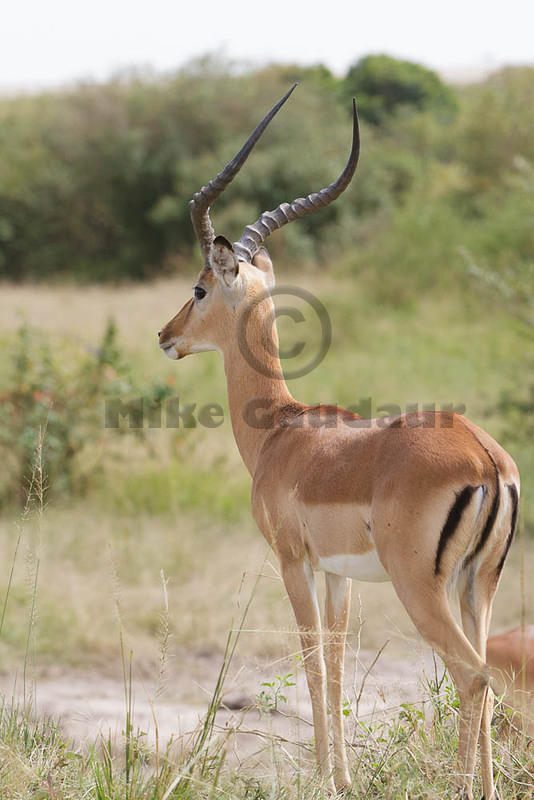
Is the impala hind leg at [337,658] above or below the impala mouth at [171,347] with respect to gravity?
below

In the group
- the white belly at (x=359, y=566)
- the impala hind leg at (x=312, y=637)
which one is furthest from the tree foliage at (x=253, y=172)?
the white belly at (x=359, y=566)

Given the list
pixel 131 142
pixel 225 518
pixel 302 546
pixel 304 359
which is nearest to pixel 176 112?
pixel 131 142

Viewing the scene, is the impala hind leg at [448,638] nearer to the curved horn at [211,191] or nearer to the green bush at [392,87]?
the curved horn at [211,191]

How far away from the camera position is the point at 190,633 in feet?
21.4

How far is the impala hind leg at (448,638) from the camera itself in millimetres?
2436

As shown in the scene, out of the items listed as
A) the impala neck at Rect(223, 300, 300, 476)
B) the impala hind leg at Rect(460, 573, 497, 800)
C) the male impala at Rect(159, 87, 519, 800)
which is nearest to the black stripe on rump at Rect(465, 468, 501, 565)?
the male impala at Rect(159, 87, 519, 800)

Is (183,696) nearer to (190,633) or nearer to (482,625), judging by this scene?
(190,633)

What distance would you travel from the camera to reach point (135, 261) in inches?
989

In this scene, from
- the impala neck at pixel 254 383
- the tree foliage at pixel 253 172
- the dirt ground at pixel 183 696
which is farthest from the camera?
the tree foliage at pixel 253 172

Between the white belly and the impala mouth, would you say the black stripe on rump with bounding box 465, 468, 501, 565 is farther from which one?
the impala mouth

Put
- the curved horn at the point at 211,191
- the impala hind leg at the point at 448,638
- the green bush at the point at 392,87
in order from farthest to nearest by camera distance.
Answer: the green bush at the point at 392,87 → the curved horn at the point at 211,191 → the impala hind leg at the point at 448,638

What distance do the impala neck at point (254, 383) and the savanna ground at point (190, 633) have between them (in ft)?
1.49

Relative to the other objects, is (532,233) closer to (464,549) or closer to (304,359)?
(304,359)

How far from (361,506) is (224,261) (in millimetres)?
1177
